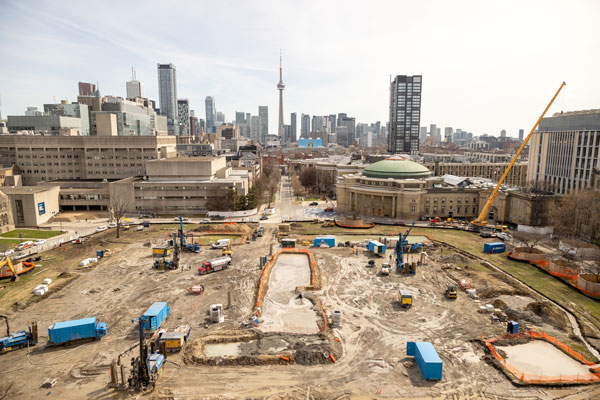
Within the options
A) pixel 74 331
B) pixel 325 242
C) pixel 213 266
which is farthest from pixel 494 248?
pixel 74 331

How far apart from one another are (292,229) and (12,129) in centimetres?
12417

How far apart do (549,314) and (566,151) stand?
7640 cm

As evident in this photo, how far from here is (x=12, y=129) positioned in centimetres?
13800

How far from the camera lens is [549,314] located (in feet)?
135

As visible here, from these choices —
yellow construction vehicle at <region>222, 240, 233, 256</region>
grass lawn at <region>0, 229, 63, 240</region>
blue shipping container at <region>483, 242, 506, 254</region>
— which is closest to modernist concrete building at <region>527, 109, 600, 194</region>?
blue shipping container at <region>483, 242, 506, 254</region>

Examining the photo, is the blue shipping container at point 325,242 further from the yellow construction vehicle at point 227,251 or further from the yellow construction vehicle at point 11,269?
the yellow construction vehicle at point 11,269

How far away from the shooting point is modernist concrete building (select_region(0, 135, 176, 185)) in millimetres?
111938

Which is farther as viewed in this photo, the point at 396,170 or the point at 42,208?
the point at 396,170

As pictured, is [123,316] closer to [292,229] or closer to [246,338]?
[246,338]

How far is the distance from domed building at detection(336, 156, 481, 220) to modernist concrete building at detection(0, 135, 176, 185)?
63.9 meters

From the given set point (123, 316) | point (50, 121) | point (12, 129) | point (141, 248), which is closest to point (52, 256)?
point (141, 248)

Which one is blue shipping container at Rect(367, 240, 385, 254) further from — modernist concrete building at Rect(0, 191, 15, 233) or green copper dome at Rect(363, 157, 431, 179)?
modernist concrete building at Rect(0, 191, 15, 233)

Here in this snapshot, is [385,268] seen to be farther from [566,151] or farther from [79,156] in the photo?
[79,156]

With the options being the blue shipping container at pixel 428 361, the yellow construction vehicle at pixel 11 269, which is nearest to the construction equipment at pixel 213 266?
the yellow construction vehicle at pixel 11 269
